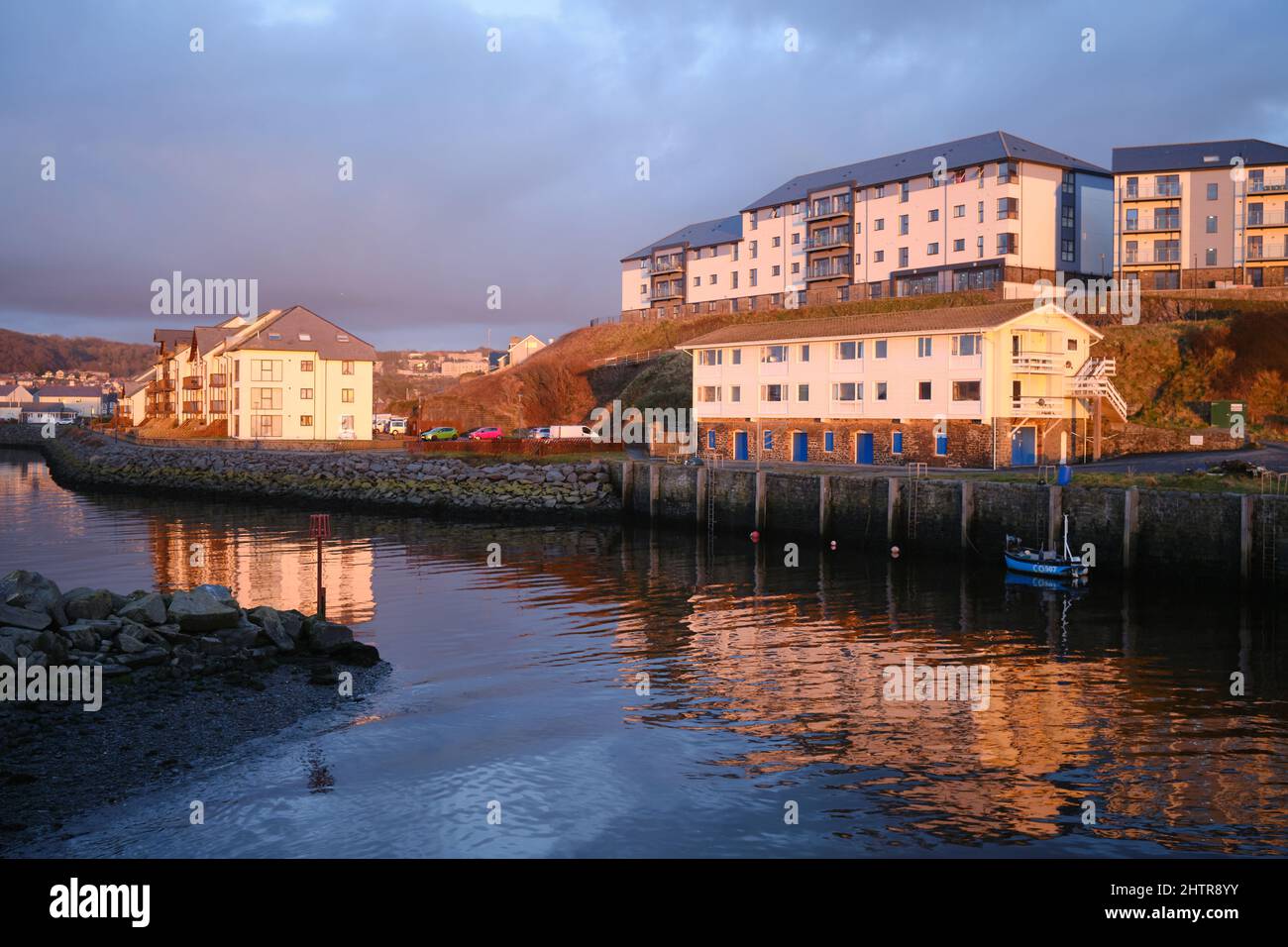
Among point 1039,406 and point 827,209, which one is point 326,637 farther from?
point 827,209

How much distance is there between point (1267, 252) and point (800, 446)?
49.9 metres

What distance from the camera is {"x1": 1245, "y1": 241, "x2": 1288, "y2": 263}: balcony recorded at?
85062mm

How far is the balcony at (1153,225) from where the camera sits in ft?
288

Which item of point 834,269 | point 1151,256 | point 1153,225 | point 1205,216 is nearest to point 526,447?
point 834,269

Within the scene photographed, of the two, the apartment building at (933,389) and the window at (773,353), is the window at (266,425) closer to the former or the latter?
the apartment building at (933,389)

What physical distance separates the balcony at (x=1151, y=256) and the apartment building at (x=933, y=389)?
104 feet

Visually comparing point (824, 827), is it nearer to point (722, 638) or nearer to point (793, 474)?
point (722, 638)

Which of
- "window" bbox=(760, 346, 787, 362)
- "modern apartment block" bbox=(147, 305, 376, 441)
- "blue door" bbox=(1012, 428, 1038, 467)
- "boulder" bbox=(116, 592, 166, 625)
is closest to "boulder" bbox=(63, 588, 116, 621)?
"boulder" bbox=(116, 592, 166, 625)

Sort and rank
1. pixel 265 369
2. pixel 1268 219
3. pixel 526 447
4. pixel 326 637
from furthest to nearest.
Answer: pixel 265 369 → pixel 1268 219 → pixel 526 447 → pixel 326 637

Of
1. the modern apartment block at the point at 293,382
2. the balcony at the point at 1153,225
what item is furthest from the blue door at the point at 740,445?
the balcony at the point at 1153,225

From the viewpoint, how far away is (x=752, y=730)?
63.1 feet

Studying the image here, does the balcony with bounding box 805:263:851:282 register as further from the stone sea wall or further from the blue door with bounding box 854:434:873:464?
the stone sea wall

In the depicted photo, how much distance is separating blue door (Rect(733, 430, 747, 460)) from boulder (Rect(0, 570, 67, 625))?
50.4 metres

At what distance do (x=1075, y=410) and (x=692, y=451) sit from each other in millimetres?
25146
